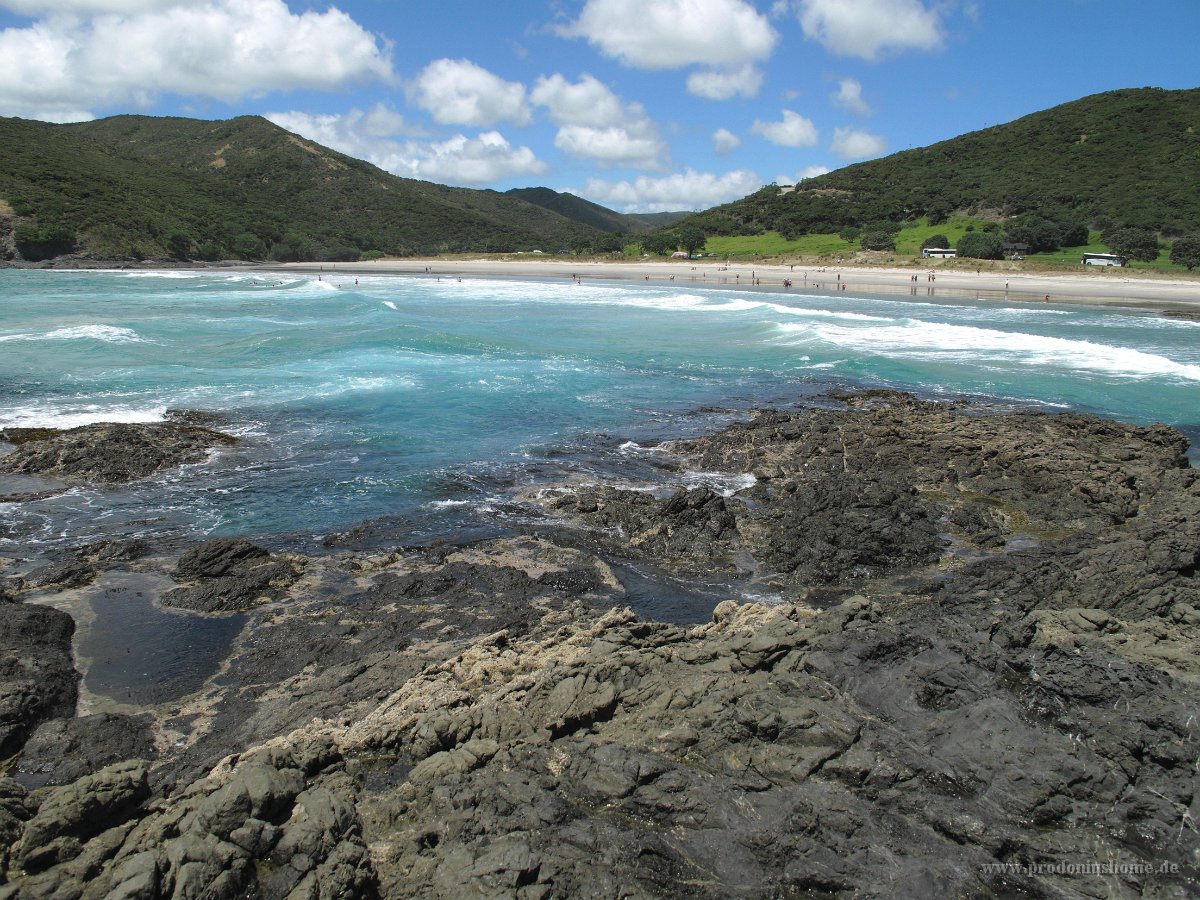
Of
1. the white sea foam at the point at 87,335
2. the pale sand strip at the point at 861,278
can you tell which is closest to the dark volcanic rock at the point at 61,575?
the white sea foam at the point at 87,335

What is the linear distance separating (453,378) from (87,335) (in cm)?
1703

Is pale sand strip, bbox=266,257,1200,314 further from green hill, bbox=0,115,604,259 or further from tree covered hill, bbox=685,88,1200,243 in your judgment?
tree covered hill, bbox=685,88,1200,243

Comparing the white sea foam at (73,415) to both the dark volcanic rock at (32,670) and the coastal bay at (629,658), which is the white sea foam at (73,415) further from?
the dark volcanic rock at (32,670)

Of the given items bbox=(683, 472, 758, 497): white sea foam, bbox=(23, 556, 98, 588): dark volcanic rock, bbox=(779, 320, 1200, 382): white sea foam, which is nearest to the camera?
bbox=(23, 556, 98, 588): dark volcanic rock

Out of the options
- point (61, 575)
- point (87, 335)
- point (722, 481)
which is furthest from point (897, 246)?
point (61, 575)

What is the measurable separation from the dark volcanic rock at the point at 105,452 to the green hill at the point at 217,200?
259ft

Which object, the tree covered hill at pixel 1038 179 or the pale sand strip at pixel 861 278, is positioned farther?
the tree covered hill at pixel 1038 179

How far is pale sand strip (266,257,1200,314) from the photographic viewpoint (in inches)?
2024

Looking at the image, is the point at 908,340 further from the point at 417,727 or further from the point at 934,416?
the point at 417,727

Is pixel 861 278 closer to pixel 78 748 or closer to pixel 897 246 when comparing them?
pixel 897 246

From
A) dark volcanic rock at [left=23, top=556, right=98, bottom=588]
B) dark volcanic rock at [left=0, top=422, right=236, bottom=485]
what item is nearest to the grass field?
dark volcanic rock at [left=0, top=422, right=236, bottom=485]

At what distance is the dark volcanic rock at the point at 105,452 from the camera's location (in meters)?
14.4

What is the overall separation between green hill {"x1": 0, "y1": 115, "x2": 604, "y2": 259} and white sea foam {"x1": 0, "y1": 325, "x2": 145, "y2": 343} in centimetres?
5822

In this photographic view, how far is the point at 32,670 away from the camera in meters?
7.76
